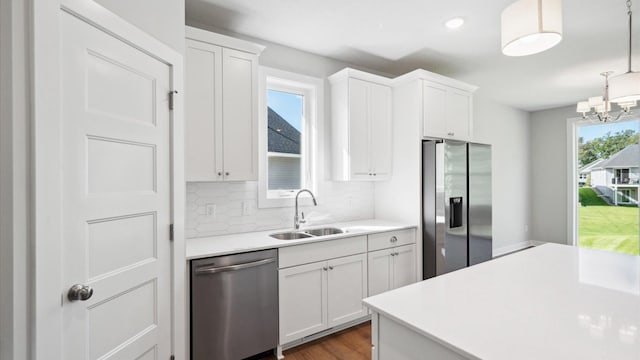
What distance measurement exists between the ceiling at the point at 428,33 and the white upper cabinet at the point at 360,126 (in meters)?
0.34

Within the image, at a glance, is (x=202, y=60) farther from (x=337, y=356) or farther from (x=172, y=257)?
(x=337, y=356)

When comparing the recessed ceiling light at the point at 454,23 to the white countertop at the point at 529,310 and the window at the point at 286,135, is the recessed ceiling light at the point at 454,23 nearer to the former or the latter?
the window at the point at 286,135

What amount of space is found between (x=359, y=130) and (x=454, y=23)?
1.25 m

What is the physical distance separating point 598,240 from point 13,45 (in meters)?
7.34

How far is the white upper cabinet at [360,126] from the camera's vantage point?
10.2 feet

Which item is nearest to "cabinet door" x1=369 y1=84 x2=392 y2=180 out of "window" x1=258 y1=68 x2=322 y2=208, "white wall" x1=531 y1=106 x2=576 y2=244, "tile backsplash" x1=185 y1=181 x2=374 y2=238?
"tile backsplash" x1=185 y1=181 x2=374 y2=238

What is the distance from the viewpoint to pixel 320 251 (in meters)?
2.48

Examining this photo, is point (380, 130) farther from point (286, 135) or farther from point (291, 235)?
point (291, 235)

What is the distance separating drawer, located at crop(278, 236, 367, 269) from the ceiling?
6.14ft

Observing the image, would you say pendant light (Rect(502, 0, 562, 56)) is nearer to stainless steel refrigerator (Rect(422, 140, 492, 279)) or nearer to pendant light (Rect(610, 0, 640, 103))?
pendant light (Rect(610, 0, 640, 103))

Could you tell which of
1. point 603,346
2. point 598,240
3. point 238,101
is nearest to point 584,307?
point 603,346

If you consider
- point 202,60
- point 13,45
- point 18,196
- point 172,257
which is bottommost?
point 172,257

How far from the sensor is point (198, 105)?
2.22 metres

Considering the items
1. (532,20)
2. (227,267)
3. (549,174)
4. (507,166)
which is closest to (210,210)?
(227,267)
